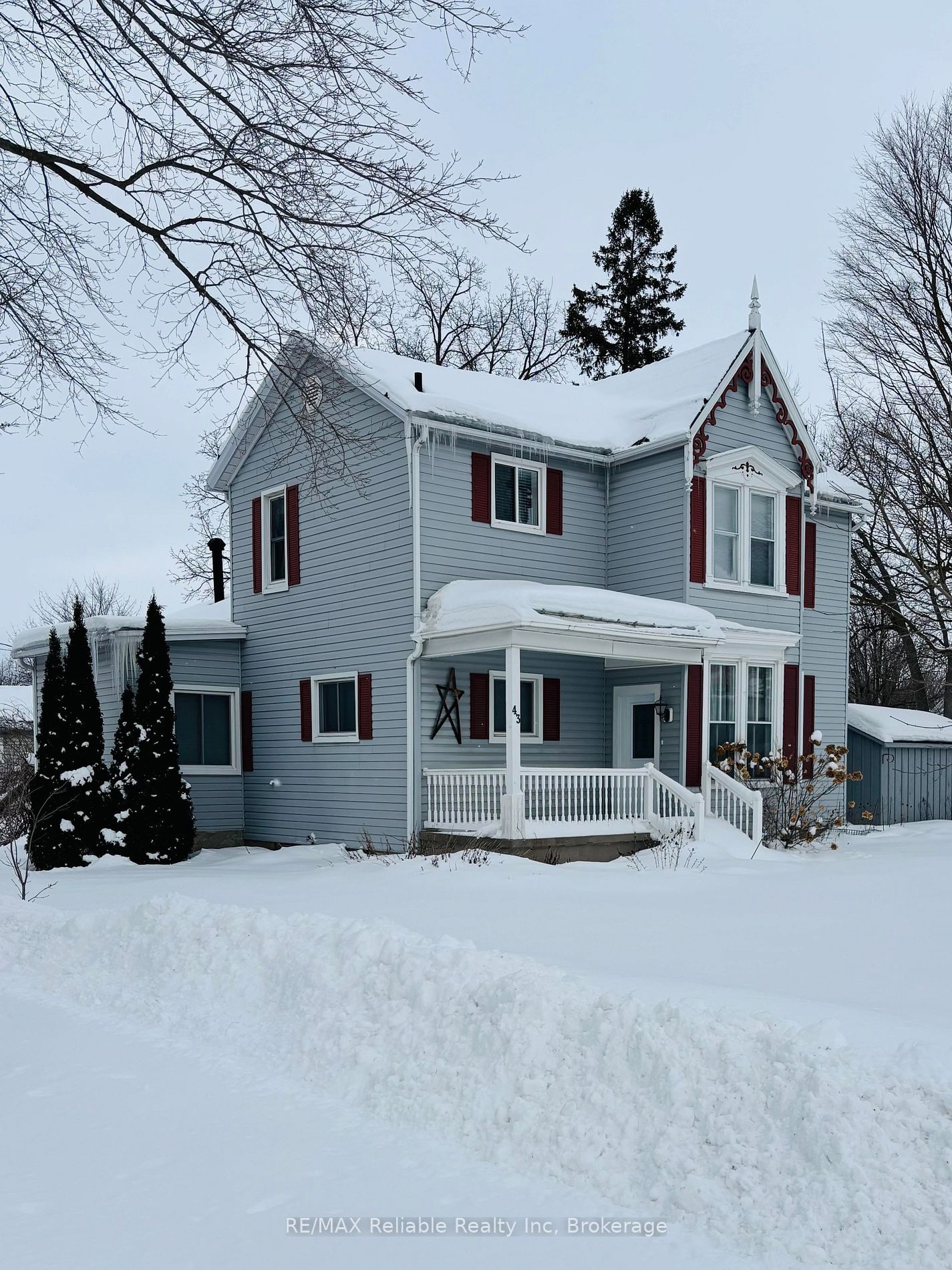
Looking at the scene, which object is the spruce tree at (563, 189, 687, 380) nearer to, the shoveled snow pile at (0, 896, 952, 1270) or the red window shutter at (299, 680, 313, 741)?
the red window shutter at (299, 680, 313, 741)

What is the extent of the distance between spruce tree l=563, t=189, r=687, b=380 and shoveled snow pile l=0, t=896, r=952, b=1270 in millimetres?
34218

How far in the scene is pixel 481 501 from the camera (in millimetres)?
17203

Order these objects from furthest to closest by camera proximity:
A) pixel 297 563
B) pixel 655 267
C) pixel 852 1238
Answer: pixel 655 267 < pixel 297 563 < pixel 852 1238

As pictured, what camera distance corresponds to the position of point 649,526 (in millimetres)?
18297

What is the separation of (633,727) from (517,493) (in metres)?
4.17

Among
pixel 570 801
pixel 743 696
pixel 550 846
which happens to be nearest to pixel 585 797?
pixel 570 801

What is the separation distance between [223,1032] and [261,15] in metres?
6.77

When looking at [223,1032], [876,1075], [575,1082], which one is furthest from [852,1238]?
[223,1032]

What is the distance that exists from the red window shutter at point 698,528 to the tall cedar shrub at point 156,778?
8.23 metres

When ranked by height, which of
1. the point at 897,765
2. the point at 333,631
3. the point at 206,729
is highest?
the point at 333,631

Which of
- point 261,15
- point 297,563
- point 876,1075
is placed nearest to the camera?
point 876,1075

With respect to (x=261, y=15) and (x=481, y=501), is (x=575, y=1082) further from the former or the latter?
(x=481, y=501)

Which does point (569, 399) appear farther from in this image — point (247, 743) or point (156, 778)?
point (156, 778)

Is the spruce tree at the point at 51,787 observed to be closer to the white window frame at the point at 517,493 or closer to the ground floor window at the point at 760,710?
the white window frame at the point at 517,493
